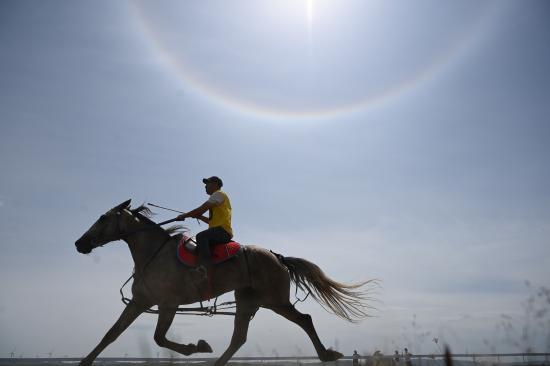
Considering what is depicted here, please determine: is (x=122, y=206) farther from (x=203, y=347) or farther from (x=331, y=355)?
(x=331, y=355)

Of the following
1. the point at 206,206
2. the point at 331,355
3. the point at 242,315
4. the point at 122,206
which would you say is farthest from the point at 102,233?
the point at 331,355

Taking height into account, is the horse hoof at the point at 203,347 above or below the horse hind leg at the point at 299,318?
below

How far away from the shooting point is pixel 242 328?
878cm

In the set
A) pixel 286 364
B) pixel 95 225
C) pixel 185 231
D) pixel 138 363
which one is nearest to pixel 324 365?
pixel 286 364

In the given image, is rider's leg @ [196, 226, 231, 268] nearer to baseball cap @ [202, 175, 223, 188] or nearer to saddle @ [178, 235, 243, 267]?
saddle @ [178, 235, 243, 267]

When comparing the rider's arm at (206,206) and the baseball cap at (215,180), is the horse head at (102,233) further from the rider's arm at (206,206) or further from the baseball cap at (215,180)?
the baseball cap at (215,180)

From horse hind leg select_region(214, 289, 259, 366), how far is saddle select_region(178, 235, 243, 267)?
33.8 inches

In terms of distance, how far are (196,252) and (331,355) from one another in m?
3.34

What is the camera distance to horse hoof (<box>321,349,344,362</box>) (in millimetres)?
9125

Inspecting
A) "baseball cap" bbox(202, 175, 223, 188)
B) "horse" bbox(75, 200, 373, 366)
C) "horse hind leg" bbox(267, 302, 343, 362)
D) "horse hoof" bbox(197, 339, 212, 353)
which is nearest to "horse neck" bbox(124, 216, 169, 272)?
"horse" bbox(75, 200, 373, 366)

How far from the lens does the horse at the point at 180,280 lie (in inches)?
328

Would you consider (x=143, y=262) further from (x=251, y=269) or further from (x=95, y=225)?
(x=251, y=269)

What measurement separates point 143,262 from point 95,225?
1.28 m

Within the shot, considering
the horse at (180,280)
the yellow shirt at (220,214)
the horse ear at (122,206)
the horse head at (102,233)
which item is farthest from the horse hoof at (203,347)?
the horse ear at (122,206)
